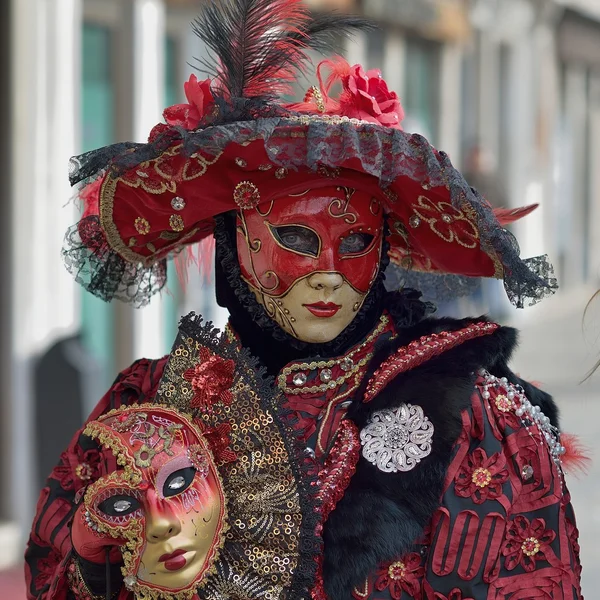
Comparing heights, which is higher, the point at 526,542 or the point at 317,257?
the point at 317,257

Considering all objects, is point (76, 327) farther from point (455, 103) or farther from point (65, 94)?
point (455, 103)

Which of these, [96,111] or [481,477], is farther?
[96,111]

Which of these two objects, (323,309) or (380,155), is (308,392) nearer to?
(323,309)

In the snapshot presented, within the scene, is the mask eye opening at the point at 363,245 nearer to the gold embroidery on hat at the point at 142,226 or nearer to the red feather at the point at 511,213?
the red feather at the point at 511,213

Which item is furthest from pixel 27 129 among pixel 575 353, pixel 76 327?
pixel 575 353

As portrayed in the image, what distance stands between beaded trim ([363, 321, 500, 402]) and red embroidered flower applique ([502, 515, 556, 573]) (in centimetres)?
41

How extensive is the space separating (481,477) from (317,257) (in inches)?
23.6

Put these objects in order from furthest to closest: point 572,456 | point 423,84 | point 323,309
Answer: point 423,84 < point 572,456 < point 323,309

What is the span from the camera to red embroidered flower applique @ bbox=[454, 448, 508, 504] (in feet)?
8.21

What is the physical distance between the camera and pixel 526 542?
2.50m

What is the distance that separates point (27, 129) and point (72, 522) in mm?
3495

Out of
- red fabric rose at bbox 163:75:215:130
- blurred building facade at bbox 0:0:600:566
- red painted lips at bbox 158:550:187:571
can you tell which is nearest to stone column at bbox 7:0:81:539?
blurred building facade at bbox 0:0:600:566

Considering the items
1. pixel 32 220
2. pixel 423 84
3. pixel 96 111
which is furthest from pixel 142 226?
pixel 423 84

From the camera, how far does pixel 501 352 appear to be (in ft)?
8.76
